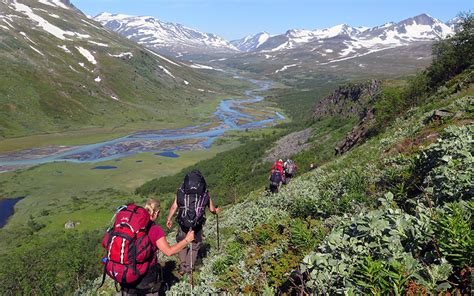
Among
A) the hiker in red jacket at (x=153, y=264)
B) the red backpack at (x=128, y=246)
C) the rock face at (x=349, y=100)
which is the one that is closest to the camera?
the red backpack at (x=128, y=246)

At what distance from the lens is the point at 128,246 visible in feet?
20.8

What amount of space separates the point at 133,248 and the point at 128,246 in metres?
0.10

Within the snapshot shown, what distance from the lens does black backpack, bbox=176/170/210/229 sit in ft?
31.8

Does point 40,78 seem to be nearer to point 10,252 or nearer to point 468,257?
point 10,252

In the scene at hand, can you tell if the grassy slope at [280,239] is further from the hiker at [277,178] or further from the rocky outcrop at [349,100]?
the rocky outcrop at [349,100]

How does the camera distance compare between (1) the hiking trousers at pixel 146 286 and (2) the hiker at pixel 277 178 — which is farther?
(2) the hiker at pixel 277 178

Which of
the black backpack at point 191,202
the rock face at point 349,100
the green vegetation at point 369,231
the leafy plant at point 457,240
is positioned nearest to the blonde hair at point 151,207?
the green vegetation at point 369,231

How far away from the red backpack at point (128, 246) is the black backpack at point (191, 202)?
3130 mm

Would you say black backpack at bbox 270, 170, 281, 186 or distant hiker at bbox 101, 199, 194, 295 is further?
black backpack at bbox 270, 170, 281, 186

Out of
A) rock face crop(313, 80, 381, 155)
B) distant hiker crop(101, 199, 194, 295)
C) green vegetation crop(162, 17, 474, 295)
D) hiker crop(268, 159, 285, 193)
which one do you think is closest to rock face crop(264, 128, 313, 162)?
rock face crop(313, 80, 381, 155)

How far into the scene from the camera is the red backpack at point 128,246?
6336 millimetres

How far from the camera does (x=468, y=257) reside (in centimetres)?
424

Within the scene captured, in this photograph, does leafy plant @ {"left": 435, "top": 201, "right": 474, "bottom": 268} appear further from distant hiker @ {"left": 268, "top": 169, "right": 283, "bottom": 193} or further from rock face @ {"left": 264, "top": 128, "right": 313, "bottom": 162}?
rock face @ {"left": 264, "top": 128, "right": 313, "bottom": 162}

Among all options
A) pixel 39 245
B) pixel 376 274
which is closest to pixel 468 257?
pixel 376 274
